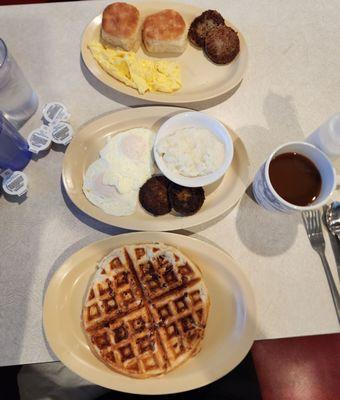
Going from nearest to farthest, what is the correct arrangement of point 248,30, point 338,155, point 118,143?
point 338,155, point 118,143, point 248,30

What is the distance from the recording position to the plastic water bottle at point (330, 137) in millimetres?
1230

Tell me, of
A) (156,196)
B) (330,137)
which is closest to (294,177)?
(330,137)

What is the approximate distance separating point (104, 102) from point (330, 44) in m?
1.18

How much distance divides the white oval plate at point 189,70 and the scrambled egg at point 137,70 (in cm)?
2

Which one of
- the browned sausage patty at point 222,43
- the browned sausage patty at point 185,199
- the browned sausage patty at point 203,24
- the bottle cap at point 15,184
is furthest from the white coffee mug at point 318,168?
the bottle cap at point 15,184

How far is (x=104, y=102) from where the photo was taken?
1535 mm

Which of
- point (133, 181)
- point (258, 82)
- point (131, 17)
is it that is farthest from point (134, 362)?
point (131, 17)

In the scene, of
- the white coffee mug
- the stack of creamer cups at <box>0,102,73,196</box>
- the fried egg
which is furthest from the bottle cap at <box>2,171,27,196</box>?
the white coffee mug

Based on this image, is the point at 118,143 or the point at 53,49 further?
the point at 53,49

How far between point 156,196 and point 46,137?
0.55 m

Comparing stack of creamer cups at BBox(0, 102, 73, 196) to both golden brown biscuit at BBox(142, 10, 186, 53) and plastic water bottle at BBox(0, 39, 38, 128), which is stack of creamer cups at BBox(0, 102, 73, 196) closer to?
plastic water bottle at BBox(0, 39, 38, 128)

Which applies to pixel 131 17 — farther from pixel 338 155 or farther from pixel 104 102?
pixel 338 155

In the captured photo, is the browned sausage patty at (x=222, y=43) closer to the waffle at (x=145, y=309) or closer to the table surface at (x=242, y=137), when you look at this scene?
the table surface at (x=242, y=137)

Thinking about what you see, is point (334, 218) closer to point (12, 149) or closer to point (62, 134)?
point (62, 134)
